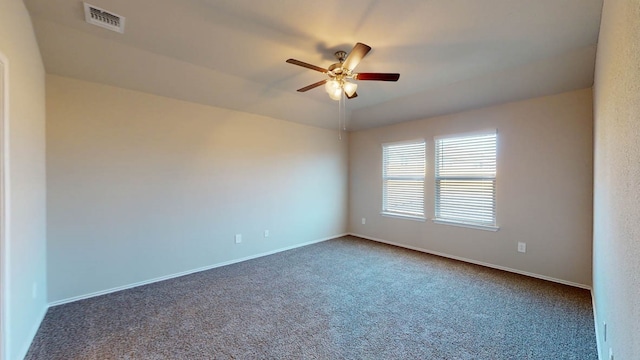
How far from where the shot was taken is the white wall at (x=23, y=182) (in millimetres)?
1758

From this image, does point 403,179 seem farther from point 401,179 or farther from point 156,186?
point 156,186

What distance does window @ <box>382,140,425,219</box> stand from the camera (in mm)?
4793

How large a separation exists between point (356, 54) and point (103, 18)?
2.21 m

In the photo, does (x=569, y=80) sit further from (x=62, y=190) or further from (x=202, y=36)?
(x=62, y=190)

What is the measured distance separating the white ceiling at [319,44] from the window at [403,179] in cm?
123

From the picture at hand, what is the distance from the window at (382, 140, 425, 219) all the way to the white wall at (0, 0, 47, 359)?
16.0 ft

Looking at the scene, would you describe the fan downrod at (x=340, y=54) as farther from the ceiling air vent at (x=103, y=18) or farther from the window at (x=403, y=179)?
the window at (x=403, y=179)

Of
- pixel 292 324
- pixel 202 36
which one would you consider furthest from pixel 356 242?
pixel 202 36

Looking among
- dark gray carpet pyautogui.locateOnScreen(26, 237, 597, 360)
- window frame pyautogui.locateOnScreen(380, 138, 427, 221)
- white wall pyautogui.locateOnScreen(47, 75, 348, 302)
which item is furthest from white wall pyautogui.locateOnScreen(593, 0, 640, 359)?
white wall pyautogui.locateOnScreen(47, 75, 348, 302)

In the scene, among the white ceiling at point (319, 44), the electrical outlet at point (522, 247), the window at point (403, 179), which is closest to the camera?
the white ceiling at point (319, 44)

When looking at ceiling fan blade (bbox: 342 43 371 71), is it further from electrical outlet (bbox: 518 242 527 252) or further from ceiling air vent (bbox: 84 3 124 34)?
electrical outlet (bbox: 518 242 527 252)

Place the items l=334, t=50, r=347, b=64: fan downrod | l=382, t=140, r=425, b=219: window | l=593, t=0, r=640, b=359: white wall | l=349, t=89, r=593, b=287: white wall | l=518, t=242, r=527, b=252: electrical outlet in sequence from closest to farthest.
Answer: l=593, t=0, r=640, b=359: white wall
l=334, t=50, r=347, b=64: fan downrod
l=349, t=89, r=593, b=287: white wall
l=518, t=242, r=527, b=252: electrical outlet
l=382, t=140, r=425, b=219: window

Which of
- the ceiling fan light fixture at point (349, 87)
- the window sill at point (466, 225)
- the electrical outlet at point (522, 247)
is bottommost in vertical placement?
the electrical outlet at point (522, 247)

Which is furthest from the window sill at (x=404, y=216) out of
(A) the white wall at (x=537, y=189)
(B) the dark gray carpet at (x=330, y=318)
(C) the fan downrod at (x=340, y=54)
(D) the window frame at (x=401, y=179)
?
(C) the fan downrod at (x=340, y=54)
